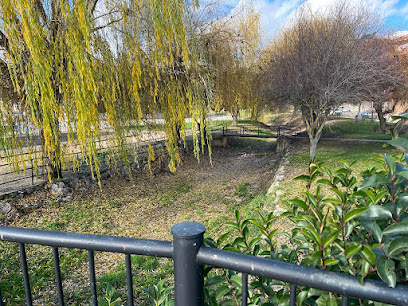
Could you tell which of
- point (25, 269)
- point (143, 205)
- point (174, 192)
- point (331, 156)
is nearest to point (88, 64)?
point (25, 269)

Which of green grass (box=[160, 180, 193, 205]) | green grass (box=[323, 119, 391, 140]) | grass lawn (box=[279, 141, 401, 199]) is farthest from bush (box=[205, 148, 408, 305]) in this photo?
green grass (box=[323, 119, 391, 140])

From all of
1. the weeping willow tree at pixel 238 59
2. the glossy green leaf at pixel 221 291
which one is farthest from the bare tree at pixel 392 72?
the glossy green leaf at pixel 221 291

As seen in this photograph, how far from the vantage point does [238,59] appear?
475 inches

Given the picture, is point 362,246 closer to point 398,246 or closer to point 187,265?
point 398,246

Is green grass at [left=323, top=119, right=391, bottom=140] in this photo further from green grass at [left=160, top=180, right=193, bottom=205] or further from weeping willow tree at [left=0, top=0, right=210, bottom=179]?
weeping willow tree at [left=0, top=0, right=210, bottom=179]

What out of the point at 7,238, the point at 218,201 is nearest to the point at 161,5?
the point at 7,238

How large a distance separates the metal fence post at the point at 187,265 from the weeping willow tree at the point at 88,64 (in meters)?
3.49

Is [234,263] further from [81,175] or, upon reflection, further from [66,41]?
[81,175]

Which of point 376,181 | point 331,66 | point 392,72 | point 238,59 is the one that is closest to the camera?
point 376,181

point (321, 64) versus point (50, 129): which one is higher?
point (321, 64)

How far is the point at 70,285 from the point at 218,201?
203 inches

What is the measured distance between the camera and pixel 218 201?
9.00m

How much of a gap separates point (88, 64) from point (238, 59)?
9219 millimetres

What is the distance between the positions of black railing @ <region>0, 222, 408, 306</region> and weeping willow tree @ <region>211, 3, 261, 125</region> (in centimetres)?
1093
